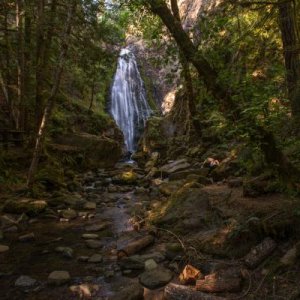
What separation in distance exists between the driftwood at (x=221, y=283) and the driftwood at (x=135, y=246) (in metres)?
A: 1.65

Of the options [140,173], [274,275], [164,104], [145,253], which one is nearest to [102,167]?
[140,173]

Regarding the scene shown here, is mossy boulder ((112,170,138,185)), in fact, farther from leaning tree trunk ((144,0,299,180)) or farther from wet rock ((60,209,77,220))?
leaning tree trunk ((144,0,299,180))

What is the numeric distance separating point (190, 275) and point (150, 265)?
0.81 metres

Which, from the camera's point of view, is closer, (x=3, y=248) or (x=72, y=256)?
(x=72, y=256)

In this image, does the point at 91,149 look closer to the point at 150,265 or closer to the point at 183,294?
the point at 150,265

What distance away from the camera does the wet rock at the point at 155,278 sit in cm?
430

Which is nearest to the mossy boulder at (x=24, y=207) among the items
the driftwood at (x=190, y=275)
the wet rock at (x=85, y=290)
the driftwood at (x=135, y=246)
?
the driftwood at (x=135, y=246)

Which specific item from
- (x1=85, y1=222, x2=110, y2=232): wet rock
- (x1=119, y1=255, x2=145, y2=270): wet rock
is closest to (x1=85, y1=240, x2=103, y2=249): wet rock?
(x1=85, y1=222, x2=110, y2=232): wet rock

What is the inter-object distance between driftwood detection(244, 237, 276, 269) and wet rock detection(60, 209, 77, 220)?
441 centimetres

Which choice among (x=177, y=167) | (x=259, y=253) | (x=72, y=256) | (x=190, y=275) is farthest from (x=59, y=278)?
(x=177, y=167)

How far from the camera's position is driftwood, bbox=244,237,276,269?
13.5 feet

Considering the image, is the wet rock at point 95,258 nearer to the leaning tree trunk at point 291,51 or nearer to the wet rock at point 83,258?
the wet rock at point 83,258

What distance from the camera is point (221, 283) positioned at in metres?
3.86

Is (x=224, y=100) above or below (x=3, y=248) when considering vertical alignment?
above
